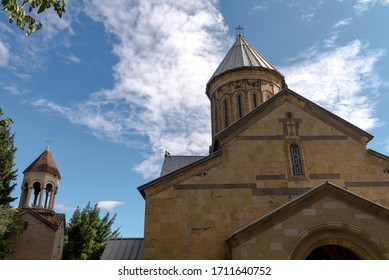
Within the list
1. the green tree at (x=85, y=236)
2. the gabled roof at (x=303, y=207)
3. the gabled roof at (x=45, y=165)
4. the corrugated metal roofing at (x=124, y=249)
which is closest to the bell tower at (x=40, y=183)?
the gabled roof at (x=45, y=165)

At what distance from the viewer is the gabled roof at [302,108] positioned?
9227mm

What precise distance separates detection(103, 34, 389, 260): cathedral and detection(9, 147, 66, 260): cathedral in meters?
9.38

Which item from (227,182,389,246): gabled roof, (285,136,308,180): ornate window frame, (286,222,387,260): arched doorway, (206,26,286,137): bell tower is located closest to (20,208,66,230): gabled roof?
(206,26,286,137): bell tower

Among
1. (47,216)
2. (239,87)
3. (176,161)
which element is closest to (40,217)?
(47,216)

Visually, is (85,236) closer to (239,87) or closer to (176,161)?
(176,161)

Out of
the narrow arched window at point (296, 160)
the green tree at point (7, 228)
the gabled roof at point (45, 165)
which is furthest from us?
the gabled roof at point (45, 165)

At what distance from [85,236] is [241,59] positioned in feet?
57.9

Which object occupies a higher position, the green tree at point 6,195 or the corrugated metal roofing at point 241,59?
the corrugated metal roofing at point 241,59

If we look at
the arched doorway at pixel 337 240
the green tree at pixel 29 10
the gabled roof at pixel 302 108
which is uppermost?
the gabled roof at pixel 302 108

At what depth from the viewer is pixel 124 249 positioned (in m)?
10.3

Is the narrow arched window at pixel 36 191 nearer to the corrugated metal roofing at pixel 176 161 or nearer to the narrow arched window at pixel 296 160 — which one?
the corrugated metal roofing at pixel 176 161

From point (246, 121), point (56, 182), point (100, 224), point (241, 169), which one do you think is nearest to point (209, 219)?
point (241, 169)

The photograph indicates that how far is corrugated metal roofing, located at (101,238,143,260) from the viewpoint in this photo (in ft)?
32.3
